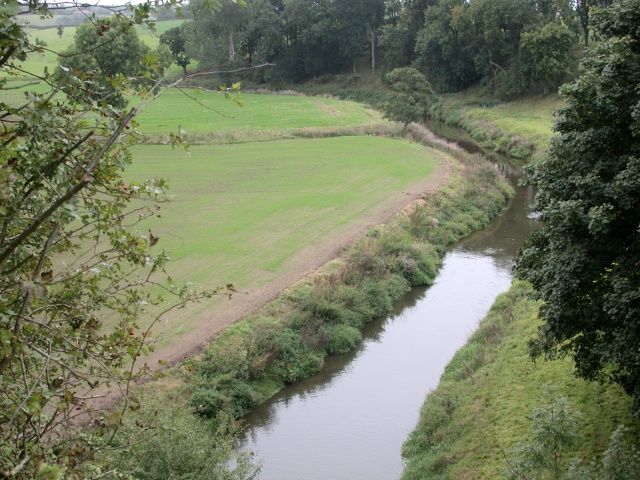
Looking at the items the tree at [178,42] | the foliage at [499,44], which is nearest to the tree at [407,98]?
the foliage at [499,44]

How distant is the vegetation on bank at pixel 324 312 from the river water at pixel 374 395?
61cm

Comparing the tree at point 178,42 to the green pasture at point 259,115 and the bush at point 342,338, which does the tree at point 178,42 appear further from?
the bush at point 342,338

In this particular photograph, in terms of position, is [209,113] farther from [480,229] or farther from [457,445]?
[457,445]

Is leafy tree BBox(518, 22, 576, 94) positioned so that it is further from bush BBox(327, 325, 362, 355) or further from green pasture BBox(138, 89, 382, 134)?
bush BBox(327, 325, 362, 355)

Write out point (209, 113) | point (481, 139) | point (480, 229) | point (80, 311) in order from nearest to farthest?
point (80, 311), point (480, 229), point (481, 139), point (209, 113)

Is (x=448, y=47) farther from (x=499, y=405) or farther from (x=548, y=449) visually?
(x=548, y=449)

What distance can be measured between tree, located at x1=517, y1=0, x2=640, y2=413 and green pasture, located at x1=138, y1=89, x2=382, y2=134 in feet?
147

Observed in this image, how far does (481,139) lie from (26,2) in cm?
5634

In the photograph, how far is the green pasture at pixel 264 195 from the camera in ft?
94.9

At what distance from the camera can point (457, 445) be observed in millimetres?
16531

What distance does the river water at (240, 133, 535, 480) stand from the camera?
1775 centimetres

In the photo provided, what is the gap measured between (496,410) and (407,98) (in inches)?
1808

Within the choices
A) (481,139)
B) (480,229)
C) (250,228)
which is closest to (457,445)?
(250,228)

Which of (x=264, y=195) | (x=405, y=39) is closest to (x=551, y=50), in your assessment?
(x=405, y=39)
